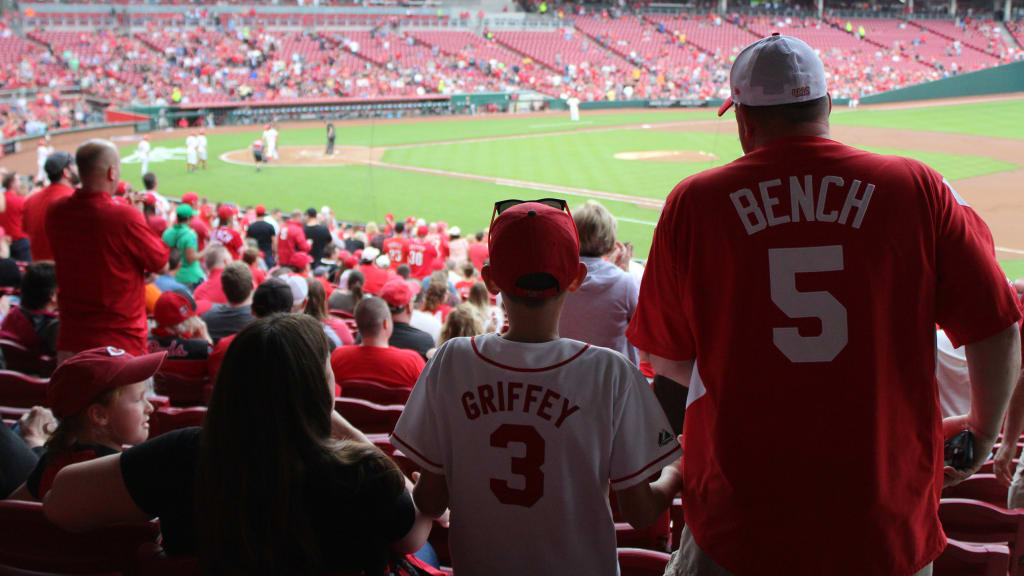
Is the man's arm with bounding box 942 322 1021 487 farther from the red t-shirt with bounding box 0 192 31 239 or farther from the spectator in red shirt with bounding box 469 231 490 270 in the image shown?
the red t-shirt with bounding box 0 192 31 239

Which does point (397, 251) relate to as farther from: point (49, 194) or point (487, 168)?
point (487, 168)

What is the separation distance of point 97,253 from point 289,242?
6.87 metres

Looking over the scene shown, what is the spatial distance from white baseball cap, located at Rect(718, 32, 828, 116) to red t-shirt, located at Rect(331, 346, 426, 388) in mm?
3238

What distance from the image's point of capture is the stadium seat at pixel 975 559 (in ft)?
7.59

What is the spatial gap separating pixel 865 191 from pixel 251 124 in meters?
37.4

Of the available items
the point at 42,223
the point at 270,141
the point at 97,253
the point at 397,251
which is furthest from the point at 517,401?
the point at 270,141

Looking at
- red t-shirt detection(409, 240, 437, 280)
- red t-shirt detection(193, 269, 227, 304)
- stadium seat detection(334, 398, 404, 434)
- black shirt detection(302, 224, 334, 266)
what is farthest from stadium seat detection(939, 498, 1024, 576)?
black shirt detection(302, 224, 334, 266)

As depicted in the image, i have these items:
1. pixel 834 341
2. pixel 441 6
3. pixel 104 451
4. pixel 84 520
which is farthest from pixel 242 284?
pixel 441 6

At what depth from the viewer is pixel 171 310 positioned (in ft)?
16.6

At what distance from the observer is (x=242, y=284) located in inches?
229

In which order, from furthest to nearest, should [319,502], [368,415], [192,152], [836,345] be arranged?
1. [192,152]
2. [368,415]
3. [319,502]
4. [836,345]

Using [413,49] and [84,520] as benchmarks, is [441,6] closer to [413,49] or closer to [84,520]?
[413,49]

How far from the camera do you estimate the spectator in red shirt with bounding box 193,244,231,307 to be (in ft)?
23.1

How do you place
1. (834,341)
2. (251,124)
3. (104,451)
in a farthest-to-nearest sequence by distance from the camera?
(251,124), (104,451), (834,341)
